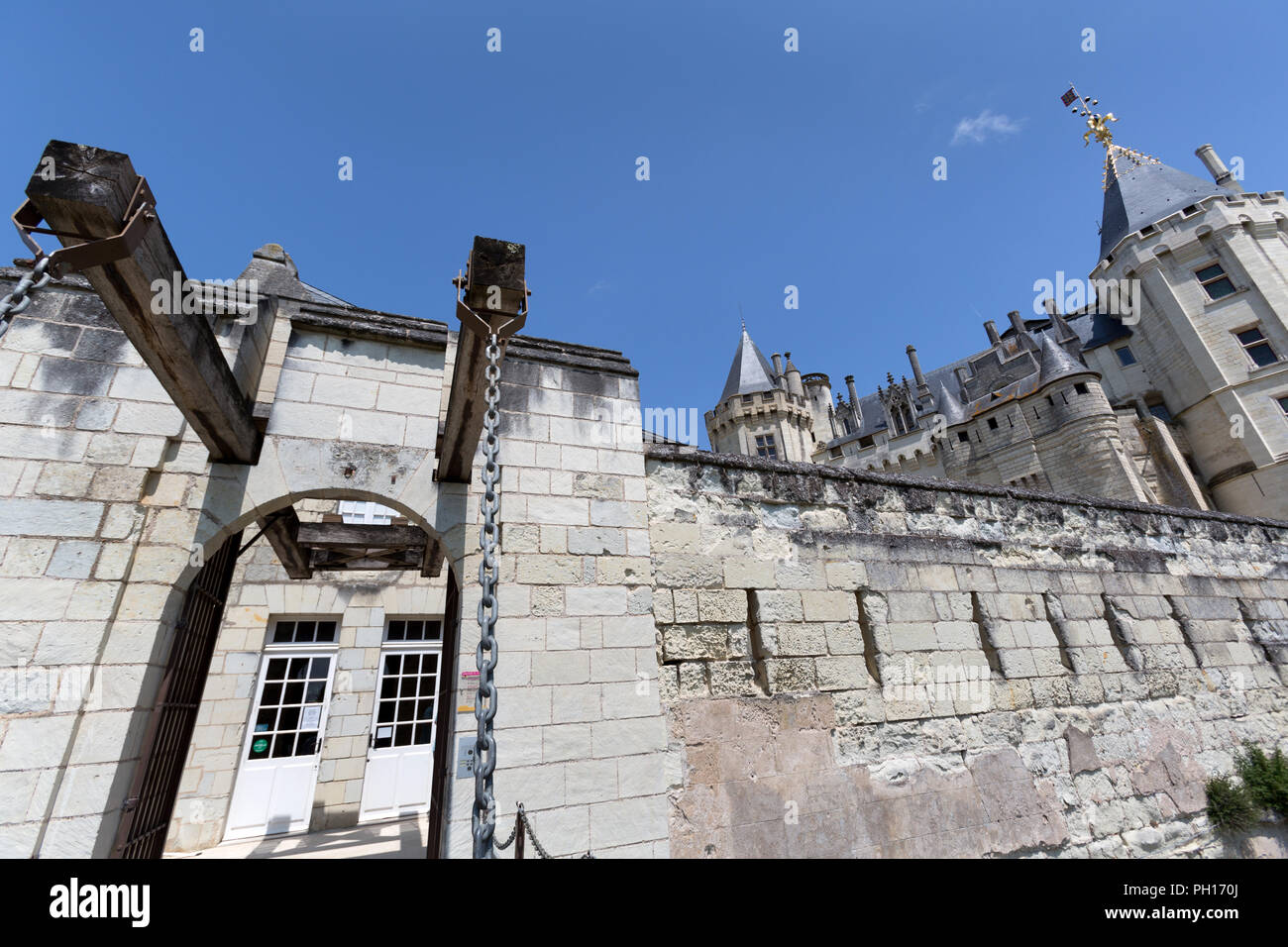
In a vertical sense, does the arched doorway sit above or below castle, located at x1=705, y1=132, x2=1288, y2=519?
below

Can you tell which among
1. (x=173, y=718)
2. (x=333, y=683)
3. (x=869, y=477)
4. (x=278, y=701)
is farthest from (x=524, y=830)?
(x=278, y=701)

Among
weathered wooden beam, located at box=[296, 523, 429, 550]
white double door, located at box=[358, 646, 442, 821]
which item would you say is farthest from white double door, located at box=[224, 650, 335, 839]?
weathered wooden beam, located at box=[296, 523, 429, 550]

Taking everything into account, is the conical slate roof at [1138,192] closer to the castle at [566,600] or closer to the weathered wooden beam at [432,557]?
the castle at [566,600]

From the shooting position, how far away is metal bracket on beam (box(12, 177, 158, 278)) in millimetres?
1605

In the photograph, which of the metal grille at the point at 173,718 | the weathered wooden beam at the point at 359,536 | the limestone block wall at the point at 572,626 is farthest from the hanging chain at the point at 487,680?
the weathered wooden beam at the point at 359,536

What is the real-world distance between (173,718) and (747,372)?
24.4 metres

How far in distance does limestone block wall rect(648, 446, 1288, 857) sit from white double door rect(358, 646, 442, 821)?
155 inches

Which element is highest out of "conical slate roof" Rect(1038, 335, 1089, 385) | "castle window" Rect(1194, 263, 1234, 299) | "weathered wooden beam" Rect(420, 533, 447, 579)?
"castle window" Rect(1194, 263, 1234, 299)

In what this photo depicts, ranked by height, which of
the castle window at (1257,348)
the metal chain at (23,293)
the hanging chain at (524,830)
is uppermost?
the castle window at (1257,348)

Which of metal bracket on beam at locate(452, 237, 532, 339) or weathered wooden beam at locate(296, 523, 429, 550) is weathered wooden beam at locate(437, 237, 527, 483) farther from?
weathered wooden beam at locate(296, 523, 429, 550)

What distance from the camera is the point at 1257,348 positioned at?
17.0 metres

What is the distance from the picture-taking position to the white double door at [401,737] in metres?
6.22

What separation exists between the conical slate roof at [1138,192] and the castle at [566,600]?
855 inches
